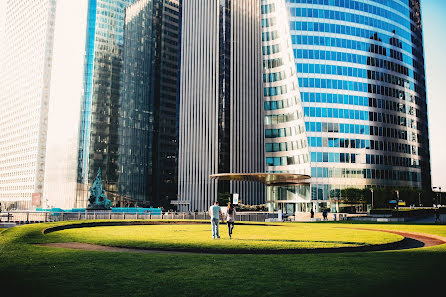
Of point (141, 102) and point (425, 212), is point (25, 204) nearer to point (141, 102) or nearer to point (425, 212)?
point (141, 102)

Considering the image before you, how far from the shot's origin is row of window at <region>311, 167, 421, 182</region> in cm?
8675

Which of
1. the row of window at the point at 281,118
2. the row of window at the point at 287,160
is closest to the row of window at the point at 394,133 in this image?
the row of window at the point at 287,160

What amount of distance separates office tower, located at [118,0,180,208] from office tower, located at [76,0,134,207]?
268 cm

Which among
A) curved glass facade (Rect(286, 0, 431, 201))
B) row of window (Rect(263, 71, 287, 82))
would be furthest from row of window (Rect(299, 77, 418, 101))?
row of window (Rect(263, 71, 287, 82))

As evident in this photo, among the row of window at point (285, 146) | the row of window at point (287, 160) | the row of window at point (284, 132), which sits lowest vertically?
the row of window at point (287, 160)

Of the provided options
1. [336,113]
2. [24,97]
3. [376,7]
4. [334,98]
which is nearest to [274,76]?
[334,98]

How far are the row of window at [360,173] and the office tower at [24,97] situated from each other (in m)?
103

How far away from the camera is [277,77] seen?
308 feet

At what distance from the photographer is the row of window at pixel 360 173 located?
86750 mm

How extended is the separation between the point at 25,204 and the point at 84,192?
49.0 metres

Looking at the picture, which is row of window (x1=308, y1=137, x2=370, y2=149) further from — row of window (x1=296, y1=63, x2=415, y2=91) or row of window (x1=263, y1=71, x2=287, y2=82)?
row of window (x1=263, y1=71, x2=287, y2=82)

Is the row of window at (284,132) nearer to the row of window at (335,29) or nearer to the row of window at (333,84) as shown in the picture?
the row of window at (333,84)

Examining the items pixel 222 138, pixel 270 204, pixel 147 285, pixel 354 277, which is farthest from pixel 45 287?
pixel 270 204

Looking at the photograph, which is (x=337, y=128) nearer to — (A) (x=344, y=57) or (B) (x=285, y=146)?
(B) (x=285, y=146)
